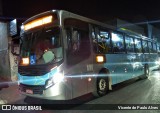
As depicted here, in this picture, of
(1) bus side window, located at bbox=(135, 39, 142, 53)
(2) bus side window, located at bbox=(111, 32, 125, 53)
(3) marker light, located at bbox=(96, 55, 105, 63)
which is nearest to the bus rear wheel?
(3) marker light, located at bbox=(96, 55, 105, 63)

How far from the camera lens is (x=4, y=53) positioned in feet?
45.5

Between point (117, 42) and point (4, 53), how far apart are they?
8473 millimetres

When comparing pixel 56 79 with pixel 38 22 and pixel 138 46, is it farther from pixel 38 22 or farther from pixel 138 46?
pixel 138 46

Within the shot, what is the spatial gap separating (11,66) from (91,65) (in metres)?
7.78

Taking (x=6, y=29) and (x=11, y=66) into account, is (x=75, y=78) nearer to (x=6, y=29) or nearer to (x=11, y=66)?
(x=11, y=66)

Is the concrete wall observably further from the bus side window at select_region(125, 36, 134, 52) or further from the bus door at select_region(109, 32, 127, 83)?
the bus side window at select_region(125, 36, 134, 52)

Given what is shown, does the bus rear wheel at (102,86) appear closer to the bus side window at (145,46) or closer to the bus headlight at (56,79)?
the bus headlight at (56,79)

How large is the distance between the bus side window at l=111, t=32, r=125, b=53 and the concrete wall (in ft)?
25.4

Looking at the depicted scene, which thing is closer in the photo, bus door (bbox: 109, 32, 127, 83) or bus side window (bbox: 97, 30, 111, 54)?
bus side window (bbox: 97, 30, 111, 54)

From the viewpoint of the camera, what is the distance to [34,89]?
6273 mm

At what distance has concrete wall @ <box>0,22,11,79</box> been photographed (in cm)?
1350

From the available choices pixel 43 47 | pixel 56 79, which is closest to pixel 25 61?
pixel 43 47

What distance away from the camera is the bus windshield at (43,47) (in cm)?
600

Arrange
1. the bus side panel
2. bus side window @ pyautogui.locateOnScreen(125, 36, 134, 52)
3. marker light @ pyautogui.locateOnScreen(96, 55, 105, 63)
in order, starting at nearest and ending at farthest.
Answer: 1. marker light @ pyautogui.locateOnScreen(96, 55, 105, 63)
2. the bus side panel
3. bus side window @ pyautogui.locateOnScreen(125, 36, 134, 52)
